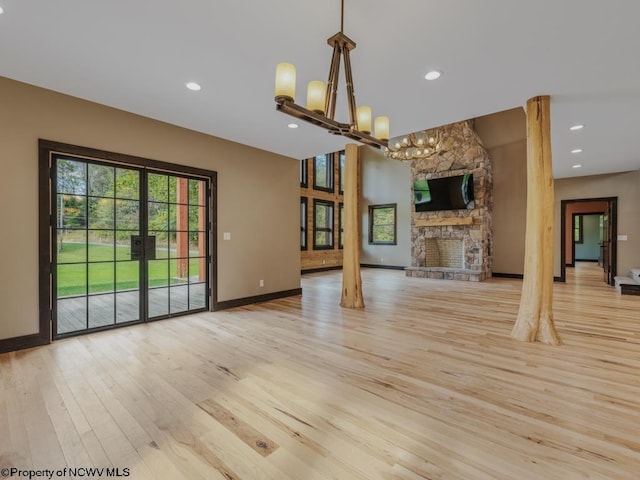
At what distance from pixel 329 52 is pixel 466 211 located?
23.5 ft

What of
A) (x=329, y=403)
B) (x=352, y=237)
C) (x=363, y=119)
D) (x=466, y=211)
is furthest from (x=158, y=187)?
(x=466, y=211)

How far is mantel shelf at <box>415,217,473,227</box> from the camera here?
8.34 meters

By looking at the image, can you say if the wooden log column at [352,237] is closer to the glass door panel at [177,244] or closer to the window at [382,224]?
the glass door panel at [177,244]

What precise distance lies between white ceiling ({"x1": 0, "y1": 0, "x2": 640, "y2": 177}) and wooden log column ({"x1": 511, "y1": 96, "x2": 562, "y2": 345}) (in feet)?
1.13

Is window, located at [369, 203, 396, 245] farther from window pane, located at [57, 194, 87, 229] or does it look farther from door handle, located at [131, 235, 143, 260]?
window pane, located at [57, 194, 87, 229]

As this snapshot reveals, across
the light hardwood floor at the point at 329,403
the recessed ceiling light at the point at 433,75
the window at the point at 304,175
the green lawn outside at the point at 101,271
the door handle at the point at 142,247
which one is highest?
the window at the point at 304,175

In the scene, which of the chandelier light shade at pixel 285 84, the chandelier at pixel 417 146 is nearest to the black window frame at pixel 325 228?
the chandelier at pixel 417 146

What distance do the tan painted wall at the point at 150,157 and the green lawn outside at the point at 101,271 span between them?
0.29 m

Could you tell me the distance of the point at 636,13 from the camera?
2129mm

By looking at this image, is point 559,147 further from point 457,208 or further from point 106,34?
point 106,34

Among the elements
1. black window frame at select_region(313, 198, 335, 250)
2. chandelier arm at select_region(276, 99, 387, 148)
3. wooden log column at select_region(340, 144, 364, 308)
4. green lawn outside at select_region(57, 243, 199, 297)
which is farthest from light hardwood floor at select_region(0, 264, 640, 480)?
black window frame at select_region(313, 198, 335, 250)

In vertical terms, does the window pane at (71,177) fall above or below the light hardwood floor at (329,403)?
above

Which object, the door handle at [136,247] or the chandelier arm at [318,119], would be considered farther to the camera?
the door handle at [136,247]

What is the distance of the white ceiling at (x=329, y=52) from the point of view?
2.14 m
